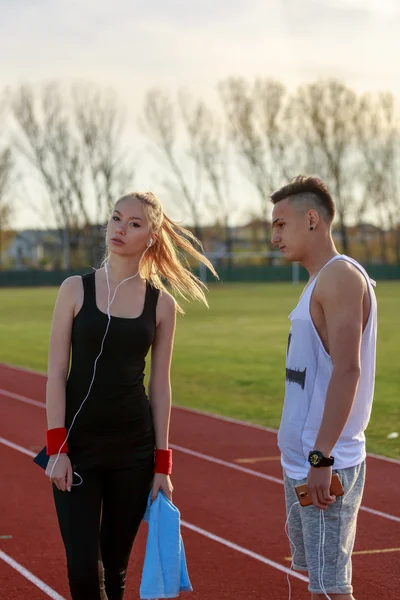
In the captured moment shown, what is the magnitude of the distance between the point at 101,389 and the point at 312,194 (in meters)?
1.17

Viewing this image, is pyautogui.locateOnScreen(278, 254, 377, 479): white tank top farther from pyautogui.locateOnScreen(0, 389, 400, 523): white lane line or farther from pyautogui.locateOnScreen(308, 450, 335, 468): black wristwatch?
pyautogui.locateOnScreen(0, 389, 400, 523): white lane line

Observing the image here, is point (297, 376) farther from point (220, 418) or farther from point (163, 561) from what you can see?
point (220, 418)

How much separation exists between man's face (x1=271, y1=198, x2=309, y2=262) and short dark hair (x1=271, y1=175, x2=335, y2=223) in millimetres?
41

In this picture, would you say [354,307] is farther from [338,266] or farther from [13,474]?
[13,474]

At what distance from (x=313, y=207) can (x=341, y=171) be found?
86910 millimetres

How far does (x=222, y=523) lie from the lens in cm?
788

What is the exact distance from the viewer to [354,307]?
12.5ft

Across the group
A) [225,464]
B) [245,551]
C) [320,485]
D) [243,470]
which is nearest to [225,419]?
[225,464]

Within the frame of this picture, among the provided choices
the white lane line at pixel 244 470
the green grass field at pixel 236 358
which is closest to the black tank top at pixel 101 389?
the white lane line at pixel 244 470

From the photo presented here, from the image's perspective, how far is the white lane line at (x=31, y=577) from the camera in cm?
609

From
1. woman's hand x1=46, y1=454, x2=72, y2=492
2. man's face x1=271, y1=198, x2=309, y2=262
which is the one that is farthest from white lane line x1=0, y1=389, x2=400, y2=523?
man's face x1=271, y1=198, x2=309, y2=262

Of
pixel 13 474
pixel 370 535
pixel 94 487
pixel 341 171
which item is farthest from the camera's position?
pixel 341 171

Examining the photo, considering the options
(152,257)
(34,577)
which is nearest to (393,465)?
(34,577)

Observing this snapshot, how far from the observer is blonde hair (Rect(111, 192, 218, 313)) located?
4.55m
